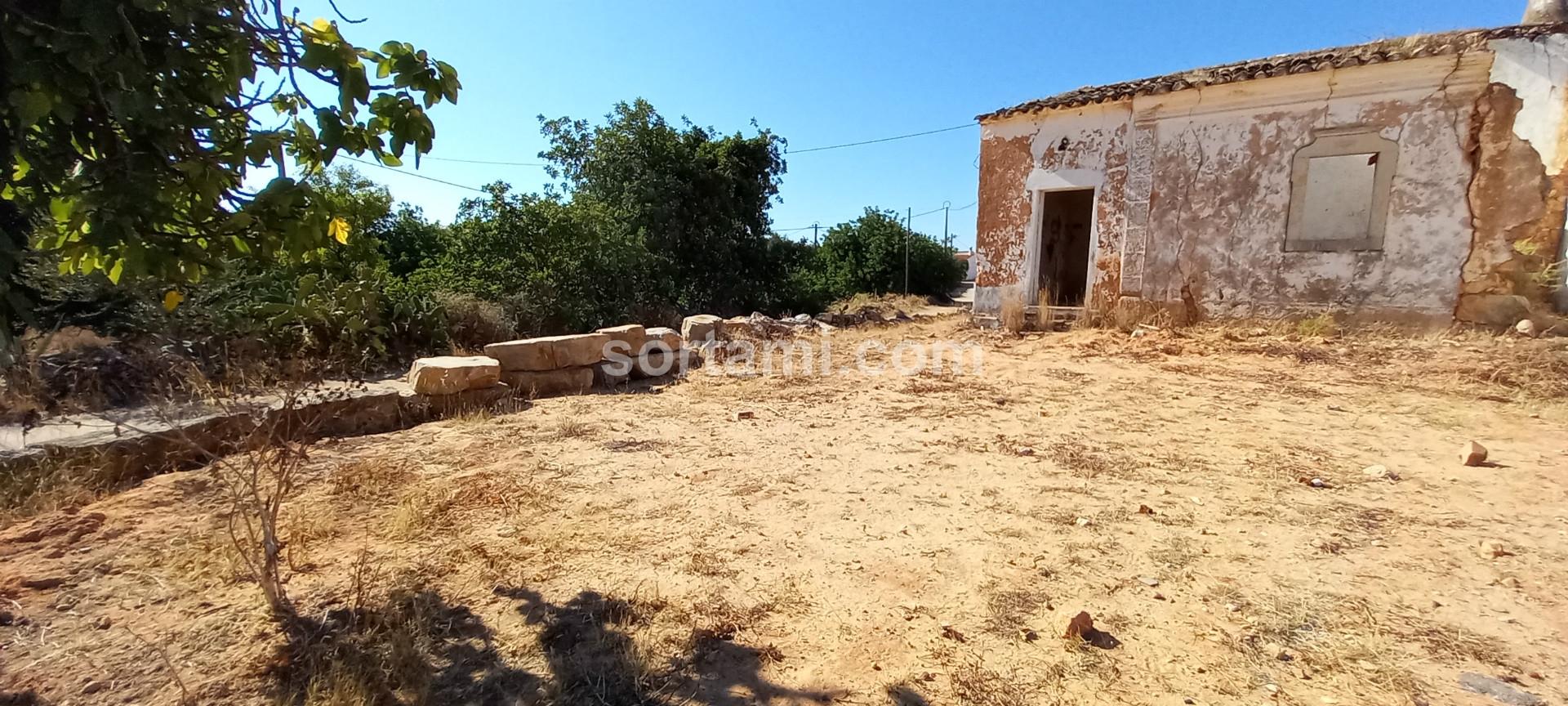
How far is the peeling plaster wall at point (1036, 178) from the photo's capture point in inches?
359

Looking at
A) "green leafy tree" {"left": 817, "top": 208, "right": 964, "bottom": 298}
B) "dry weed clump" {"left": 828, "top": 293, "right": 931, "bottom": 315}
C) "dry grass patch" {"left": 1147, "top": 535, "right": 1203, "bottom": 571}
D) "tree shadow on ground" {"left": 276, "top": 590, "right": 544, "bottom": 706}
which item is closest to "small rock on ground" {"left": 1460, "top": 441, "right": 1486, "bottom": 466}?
"dry grass patch" {"left": 1147, "top": 535, "right": 1203, "bottom": 571}

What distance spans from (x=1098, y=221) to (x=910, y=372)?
175 inches

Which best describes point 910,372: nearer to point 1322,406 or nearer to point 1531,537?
point 1322,406

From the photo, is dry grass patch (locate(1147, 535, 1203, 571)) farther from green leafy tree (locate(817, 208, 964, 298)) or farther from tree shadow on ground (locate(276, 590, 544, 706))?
green leafy tree (locate(817, 208, 964, 298))

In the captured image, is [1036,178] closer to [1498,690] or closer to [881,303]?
[881,303]

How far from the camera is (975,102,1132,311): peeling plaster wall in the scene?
9117 mm

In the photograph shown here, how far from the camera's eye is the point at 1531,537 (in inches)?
108

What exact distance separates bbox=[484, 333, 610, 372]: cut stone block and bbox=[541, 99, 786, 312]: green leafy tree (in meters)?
5.11

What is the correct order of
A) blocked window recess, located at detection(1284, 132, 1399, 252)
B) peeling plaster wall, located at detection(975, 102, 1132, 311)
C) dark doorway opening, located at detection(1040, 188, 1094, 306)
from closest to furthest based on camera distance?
blocked window recess, located at detection(1284, 132, 1399, 252) < peeling plaster wall, located at detection(975, 102, 1132, 311) < dark doorway opening, located at detection(1040, 188, 1094, 306)

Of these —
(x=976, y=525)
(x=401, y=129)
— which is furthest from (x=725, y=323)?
(x=401, y=129)

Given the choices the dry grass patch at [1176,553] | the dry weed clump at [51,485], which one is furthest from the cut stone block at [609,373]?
the dry grass patch at [1176,553]

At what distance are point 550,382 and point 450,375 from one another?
3.39 ft

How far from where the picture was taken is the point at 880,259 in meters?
22.3

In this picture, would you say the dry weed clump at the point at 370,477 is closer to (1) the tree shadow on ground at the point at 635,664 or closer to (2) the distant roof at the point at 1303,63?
(1) the tree shadow on ground at the point at 635,664
